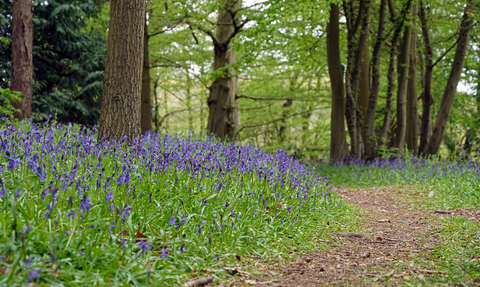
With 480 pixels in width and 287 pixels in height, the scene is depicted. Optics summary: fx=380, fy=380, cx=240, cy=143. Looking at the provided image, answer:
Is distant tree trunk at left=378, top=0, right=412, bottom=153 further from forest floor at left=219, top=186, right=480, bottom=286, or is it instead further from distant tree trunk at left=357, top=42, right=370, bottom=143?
forest floor at left=219, top=186, right=480, bottom=286

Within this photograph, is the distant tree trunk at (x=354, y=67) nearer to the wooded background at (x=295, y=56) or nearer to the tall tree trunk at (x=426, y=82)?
the wooded background at (x=295, y=56)

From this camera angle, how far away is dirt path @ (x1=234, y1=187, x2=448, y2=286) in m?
3.07

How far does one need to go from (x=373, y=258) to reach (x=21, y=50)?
404 inches

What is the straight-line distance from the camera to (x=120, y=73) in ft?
17.6

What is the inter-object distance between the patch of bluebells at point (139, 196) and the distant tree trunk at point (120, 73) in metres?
0.47

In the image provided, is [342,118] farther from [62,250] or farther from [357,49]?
[62,250]

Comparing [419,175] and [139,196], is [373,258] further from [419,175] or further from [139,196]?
[419,175]

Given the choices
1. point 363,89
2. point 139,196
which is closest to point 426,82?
point 363,89

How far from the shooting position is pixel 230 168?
5102mm

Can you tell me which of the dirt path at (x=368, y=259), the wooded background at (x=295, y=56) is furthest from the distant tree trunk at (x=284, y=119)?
the dirt path at (x=368, y=259)

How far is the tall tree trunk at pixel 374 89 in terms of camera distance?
11859 mm

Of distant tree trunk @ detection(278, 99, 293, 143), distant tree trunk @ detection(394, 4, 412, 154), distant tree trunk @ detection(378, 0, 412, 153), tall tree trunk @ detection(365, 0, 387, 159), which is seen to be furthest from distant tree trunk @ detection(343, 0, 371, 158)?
distant tree trunk @ detection(278, 99, 293, 143)

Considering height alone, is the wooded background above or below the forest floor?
above

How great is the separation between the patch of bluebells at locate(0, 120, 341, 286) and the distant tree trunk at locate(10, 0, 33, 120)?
20.1 ft
